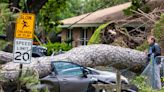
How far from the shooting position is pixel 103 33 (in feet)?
75.6

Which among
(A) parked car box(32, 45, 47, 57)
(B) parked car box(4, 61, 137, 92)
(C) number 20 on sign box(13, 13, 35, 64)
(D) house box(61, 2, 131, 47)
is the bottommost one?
(B) parked car box(4, 61, 137, 92)

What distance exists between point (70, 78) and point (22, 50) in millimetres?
5034

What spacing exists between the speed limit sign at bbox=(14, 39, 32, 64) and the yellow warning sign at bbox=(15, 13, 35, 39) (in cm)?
10

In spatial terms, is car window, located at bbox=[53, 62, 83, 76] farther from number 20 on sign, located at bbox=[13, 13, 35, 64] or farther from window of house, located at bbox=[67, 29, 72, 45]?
window of house, located at bbox=[67, 29, 72, 45]

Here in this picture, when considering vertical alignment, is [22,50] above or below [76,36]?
below

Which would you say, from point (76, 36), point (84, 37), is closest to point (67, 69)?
point (84, 37)

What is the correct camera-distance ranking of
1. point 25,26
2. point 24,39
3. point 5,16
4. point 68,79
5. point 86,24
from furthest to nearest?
point 86,24 < point 68,79 < point 24,39 < point 25,26 < point 5,16

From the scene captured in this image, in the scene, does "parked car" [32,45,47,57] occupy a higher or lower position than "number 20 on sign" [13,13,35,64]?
lower

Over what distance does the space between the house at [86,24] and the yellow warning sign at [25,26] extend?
58.5ft

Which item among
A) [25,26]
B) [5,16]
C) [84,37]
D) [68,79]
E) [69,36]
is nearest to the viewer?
[5,16]

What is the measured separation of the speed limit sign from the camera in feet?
28.7

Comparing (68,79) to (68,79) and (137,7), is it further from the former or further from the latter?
(137,7)

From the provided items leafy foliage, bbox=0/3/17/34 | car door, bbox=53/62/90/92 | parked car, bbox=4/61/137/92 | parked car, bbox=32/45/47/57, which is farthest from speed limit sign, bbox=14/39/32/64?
parked car, bbox=32/45/47/57

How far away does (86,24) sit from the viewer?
29047mm
